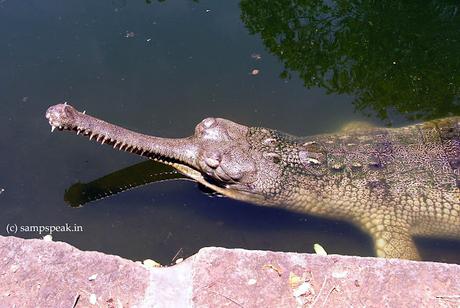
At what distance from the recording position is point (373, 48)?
6.27 meters

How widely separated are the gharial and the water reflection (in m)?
1.05

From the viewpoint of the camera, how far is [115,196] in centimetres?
489

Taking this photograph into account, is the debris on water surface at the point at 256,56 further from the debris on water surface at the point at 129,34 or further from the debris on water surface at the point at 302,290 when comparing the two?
the debris on water surface at the point at 302,290

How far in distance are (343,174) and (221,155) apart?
1.29 metres

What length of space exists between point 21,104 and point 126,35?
66.0 inches

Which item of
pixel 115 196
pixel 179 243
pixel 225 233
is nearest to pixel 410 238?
pixel 225 233

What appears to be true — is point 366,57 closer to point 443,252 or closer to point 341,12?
point 341,12

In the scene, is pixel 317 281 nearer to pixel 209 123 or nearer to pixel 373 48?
pixel 209 123

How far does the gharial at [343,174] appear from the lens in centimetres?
462

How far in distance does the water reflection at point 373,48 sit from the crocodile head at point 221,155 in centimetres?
162

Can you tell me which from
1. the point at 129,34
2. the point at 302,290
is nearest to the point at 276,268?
the point at 302,290

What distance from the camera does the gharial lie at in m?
4.62

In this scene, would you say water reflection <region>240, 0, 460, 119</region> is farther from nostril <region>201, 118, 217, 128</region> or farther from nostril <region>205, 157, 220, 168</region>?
nostril <region>205, 157, 220, 168</region>

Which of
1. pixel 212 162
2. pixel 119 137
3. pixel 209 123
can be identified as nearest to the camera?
pixel 119 137
